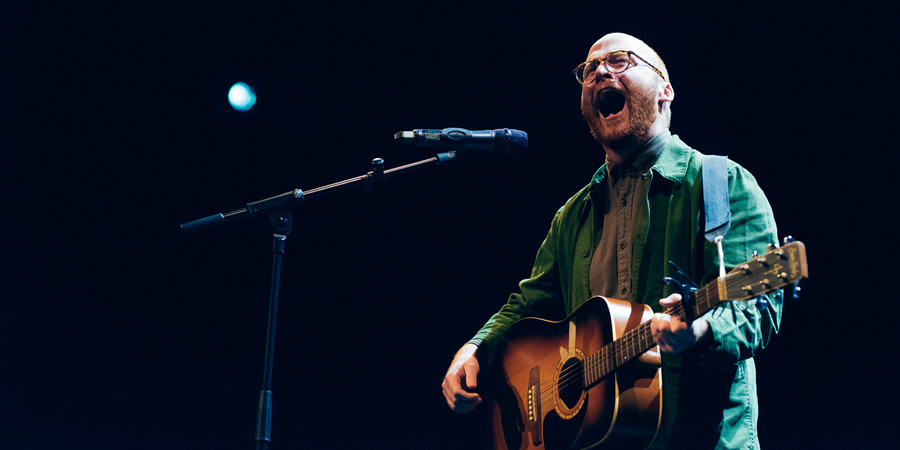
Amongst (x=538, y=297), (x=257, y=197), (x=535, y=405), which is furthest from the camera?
(x=257, y=197)

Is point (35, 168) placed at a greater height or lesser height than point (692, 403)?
greater

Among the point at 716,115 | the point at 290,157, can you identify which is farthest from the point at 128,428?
the point at 716,115

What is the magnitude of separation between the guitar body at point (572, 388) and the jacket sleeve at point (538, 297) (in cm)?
12

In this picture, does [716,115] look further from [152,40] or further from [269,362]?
[152,40]

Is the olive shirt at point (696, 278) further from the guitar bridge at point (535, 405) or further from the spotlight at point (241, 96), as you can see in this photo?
the spotlight at point (241, 96)

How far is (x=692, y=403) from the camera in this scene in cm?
205

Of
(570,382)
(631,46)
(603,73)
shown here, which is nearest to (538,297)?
(570,382)

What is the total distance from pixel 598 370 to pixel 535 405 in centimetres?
49

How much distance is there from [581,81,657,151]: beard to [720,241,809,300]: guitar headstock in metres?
1.05

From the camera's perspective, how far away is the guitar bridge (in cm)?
251

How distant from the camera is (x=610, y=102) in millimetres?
2732

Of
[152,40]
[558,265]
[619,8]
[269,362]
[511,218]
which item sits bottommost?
[269,362]

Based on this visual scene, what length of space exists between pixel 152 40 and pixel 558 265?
3.26 m

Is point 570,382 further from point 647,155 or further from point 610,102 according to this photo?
point 610,102
